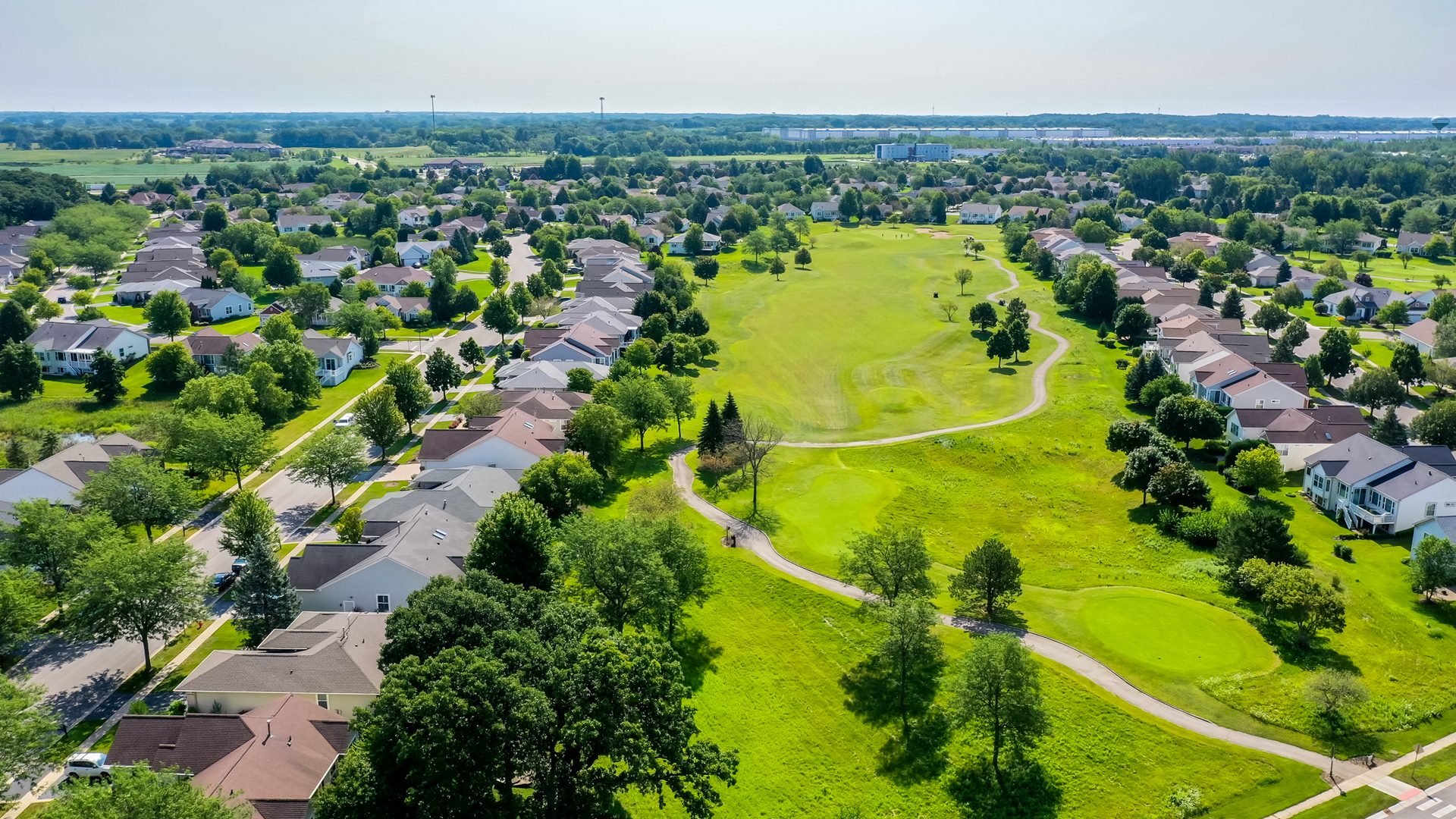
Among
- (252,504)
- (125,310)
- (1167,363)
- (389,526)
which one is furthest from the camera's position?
(125,310)

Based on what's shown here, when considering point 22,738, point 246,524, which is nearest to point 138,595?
point 246,524

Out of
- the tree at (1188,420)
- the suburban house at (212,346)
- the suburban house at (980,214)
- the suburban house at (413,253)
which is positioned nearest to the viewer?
the tree at (1188,420)

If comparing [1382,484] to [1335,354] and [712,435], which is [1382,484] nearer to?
[1335,354]

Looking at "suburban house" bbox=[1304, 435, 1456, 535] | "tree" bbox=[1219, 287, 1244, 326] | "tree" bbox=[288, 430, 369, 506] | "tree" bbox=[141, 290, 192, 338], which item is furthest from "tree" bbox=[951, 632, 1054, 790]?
"tree" bbox=[141, 290, 192, 338]

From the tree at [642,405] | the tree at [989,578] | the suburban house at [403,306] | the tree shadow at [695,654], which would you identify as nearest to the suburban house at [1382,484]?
the tree at [989,578]

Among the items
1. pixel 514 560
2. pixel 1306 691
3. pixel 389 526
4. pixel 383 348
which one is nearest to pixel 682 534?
pixel 514 560

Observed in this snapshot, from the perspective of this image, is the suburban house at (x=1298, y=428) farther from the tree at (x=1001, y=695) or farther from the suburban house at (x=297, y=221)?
Result: the suburban house at (x=297, y=221)

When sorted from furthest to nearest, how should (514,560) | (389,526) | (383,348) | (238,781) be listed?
(383,348) < (389,526) < (514,560) < (238,781)

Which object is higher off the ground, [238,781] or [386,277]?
[386,277]

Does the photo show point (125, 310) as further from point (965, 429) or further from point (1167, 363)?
point (1167, 363)
